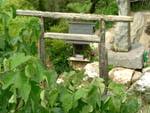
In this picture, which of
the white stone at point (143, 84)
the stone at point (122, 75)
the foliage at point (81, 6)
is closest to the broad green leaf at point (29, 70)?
the white stone at point (143, 84)

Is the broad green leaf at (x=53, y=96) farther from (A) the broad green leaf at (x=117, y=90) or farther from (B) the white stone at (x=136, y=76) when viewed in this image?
(B) the white stone at (x=136, y=76)

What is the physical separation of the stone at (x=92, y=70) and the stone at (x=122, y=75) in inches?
12.2

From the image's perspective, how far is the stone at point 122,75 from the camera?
282 inches

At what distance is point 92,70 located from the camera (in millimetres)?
7602

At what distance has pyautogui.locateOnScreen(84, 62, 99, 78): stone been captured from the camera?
24.5 feet

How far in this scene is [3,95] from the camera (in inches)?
57.1

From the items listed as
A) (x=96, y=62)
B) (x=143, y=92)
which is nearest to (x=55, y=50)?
(x=96, y=62)

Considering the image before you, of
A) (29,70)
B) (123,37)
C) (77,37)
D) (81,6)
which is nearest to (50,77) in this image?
(29,70)

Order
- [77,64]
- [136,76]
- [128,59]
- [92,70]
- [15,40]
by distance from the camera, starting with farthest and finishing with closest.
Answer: [77,64] < [128,59] < [92,70] < [136,76] < [15,40]

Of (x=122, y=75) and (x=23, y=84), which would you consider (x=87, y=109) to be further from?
(x=122, y=75)

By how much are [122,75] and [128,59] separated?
56 centimetres

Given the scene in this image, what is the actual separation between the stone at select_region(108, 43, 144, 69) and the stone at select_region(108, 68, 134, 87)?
0.20m

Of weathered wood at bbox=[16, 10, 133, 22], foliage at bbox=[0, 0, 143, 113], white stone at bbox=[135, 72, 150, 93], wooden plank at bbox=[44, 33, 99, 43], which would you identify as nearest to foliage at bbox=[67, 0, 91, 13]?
white stone at bbox=[135, 72, 150, 93]

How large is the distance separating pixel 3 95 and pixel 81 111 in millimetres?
349
